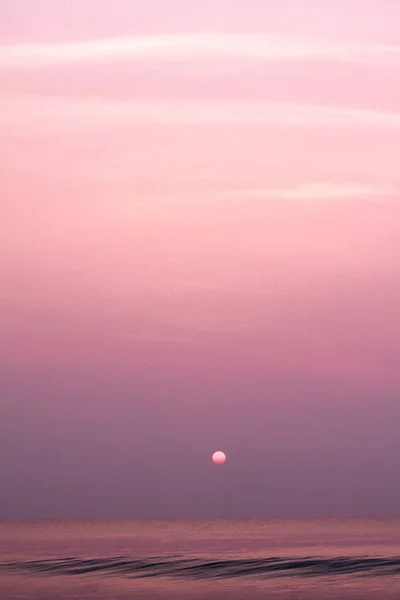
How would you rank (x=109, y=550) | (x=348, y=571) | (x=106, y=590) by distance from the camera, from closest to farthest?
(x=106, y=590), (x=348, y=571), (x=109, y=550)

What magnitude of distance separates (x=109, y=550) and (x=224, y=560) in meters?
17.3

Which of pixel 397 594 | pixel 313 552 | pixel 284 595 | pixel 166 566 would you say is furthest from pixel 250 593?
pixel 313 552

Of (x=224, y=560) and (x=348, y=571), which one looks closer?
(x=348, y=571)

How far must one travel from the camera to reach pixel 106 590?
1937 inches

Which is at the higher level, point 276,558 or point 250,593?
point 276,558

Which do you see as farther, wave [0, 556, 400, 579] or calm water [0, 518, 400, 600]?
wave [0, 556, 400, 579]

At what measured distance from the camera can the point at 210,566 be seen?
64.4 m

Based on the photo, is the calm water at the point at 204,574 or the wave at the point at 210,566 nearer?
the calm water at the point at 204,574

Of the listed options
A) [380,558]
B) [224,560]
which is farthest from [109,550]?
[380,558]

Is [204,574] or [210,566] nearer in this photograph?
[204,574]

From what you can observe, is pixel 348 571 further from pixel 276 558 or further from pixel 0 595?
pixel 0 595

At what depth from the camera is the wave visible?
58.9 metres

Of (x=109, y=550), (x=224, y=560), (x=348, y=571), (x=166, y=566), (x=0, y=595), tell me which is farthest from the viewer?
(x=109, y=550)

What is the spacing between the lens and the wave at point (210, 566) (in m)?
58.9
